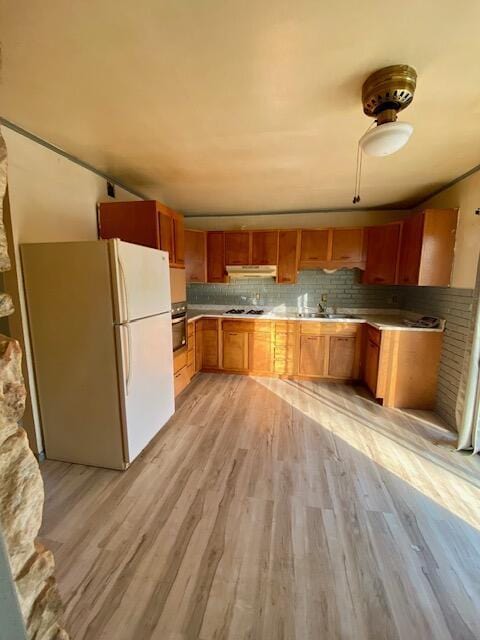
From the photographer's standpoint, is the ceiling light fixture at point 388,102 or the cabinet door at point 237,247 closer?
the ceiling light fixture at point 388,102

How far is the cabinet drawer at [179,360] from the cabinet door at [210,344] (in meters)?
0.66

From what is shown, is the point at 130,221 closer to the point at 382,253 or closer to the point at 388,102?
the point at 388,102

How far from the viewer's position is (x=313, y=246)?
12.8 feet

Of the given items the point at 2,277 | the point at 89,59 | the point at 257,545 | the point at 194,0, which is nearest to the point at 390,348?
the point at 257,545

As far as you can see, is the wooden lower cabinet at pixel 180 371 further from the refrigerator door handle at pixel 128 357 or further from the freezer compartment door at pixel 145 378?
the refrigerator door handle at pixel 128 357

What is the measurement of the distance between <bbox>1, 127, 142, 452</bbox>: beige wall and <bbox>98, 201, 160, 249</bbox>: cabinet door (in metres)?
0.20

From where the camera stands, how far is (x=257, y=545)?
1.51 meters

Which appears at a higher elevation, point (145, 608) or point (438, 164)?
point (438, 164)

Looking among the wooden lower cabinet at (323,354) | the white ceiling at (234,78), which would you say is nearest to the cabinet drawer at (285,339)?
the wooden lower cabinet at (323,354)

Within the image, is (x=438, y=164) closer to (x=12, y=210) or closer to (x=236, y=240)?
(x=236, y=240)

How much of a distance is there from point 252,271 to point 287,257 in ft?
1.76

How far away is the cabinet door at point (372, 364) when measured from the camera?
322cm

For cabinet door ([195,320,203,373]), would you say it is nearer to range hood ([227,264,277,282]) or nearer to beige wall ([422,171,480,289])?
range hood ([227,264,277,282])

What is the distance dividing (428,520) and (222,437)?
1.55 meters
